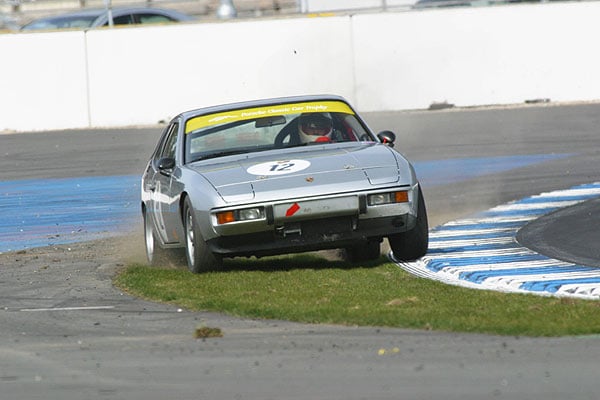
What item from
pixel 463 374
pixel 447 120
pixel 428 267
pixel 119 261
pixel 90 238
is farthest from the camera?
pixel 447 120

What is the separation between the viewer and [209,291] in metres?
9.44

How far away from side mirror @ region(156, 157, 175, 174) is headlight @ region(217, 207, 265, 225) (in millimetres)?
1316

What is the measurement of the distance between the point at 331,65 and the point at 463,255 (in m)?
13.8

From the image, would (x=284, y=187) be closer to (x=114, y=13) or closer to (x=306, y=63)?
(x=306, y=63)

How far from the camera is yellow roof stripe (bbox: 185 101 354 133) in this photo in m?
11.2

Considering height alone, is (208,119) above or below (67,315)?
above

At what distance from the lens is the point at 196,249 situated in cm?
1020

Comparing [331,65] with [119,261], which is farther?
[331,65]

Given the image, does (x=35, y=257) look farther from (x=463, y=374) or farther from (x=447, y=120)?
(x=447, y=120)

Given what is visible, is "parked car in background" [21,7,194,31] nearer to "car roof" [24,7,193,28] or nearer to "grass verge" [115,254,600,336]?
"car roof" [24,7,193,28]

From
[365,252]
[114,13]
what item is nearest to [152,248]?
[365,252]

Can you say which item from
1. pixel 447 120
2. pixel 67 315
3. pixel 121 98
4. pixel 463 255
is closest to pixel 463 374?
pixel 67 315

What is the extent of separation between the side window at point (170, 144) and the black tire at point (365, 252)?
5.23ft

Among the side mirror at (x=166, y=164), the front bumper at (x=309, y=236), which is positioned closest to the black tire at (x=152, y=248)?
the side mirror at (x=166, y=164)
